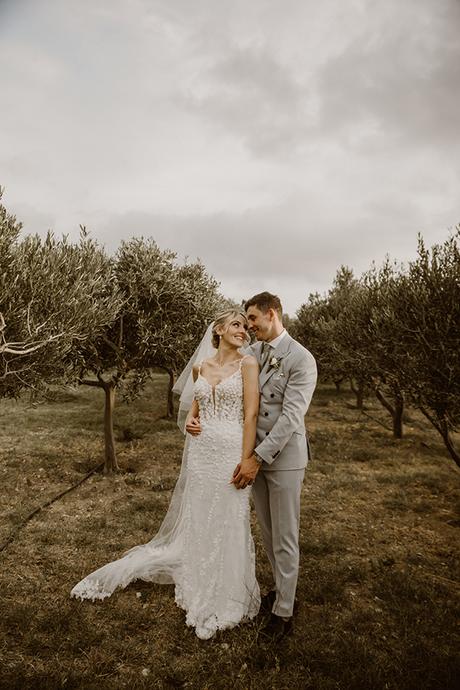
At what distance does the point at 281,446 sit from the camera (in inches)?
182

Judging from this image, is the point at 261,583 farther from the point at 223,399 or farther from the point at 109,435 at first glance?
the point at 109,435

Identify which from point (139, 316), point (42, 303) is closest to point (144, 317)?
point (139, 316)

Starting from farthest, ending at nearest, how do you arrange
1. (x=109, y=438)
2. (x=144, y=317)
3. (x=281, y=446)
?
(x=109, y=438) < (x=144, y=317) < (x=281, y=446)

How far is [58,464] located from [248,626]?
9.67 metres

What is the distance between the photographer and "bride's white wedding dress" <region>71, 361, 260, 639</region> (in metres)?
5.02

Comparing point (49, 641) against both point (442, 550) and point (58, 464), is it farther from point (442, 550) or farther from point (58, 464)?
point (58, 464)

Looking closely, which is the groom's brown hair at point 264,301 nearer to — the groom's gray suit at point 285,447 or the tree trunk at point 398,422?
the groom's gray suit at point 285,447

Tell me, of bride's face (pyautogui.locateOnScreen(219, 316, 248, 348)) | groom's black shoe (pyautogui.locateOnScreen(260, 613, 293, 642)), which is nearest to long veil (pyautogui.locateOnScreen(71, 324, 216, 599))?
bride's face (pyautogui.locateOnScreen(219, 316, 248, 348))

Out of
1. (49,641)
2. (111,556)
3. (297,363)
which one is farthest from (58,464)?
(297,363)

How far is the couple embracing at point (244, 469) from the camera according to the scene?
4.77 metres

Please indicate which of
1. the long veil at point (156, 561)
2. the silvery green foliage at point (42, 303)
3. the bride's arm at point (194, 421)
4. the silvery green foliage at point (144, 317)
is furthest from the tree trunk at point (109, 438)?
the bride's arm at point (194, 421)

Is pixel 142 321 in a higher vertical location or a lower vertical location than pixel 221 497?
higher

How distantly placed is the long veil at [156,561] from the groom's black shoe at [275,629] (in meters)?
1.62

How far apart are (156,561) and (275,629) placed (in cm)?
212
